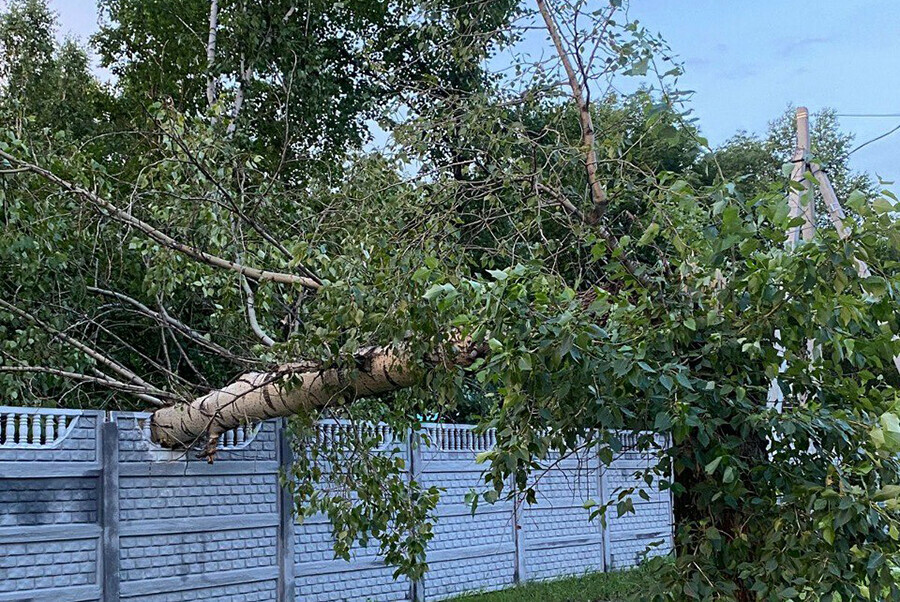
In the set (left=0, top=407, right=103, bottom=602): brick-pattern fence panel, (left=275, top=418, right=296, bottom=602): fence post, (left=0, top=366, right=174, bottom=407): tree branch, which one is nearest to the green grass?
(left=275, top=418, right=296, bottom=602): fence post

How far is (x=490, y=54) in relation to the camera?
5.78 metres

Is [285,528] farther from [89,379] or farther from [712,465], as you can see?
[712,465]

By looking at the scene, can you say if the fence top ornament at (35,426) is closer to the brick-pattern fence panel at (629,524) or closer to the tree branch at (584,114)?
the tree branch at (584,114)

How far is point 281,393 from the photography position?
5.25 metres

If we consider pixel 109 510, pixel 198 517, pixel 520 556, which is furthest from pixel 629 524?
pixel 109 510

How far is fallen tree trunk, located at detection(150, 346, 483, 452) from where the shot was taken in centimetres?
445

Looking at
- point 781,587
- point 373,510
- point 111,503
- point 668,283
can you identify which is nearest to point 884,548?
point 781,587

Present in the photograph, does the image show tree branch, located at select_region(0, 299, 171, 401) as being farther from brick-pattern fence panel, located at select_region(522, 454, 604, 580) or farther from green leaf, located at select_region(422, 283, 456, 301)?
brick-pattern fence panel, located at select_region(522, 454, 604, 580)

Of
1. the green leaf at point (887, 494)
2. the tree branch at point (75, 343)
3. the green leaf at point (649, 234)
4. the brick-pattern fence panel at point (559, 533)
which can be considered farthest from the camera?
the brick-pattern fence panel at point (559, 533)

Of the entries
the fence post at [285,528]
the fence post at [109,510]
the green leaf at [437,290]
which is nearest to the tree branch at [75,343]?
the fence post at [109,510]

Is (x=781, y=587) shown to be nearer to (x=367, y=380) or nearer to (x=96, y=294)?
(x=367, y=380)

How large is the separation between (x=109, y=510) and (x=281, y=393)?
5.77 feet

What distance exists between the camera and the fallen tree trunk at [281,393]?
14.6ft

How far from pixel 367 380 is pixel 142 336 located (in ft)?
22.8
